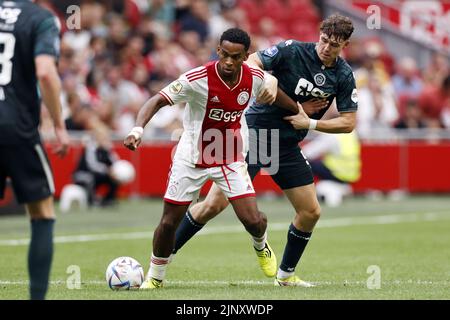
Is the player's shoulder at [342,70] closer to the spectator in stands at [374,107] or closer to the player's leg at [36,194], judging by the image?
the player's leg at [36,194]

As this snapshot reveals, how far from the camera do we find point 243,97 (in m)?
9.07

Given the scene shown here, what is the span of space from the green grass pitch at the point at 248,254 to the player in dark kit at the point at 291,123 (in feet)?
1.69

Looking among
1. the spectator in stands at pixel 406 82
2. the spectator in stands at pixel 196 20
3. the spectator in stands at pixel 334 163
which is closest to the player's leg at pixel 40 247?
the spectator in stands at pixel 334 163

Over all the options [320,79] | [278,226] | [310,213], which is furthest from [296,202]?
[278,226]

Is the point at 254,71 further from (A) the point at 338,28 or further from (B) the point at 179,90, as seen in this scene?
(A) the point at 338,28

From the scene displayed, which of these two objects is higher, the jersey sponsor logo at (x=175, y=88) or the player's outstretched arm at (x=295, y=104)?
the jersey sponsor logo at (x=175, y=88)

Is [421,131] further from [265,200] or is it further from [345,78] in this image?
[345,78]

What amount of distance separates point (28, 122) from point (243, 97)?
8.05 feet

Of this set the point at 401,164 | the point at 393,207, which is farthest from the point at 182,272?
the point at 401,164

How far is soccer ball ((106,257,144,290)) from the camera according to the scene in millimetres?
9086

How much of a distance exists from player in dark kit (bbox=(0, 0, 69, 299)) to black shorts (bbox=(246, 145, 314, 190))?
3.06 meters

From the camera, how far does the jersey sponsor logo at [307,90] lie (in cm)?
970

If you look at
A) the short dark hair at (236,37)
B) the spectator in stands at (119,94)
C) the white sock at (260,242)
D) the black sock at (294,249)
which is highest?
the short dark hair at (236,37)
